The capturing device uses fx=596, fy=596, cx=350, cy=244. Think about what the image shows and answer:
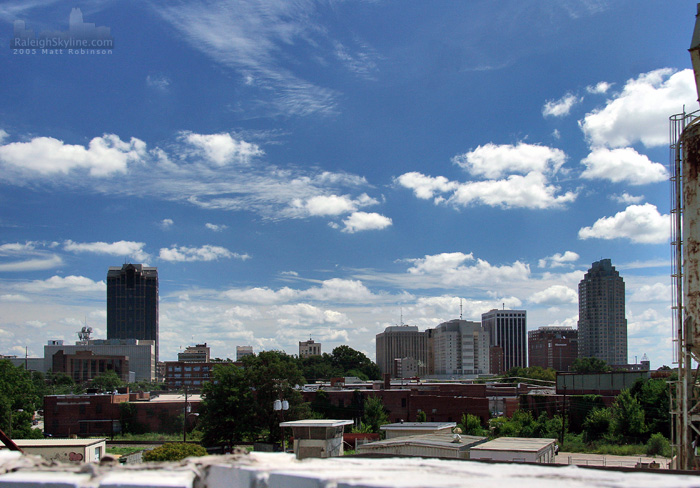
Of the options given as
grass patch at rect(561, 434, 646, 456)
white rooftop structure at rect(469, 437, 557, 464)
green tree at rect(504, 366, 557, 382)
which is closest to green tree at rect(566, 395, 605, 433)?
grass patch at rect(561, 434, 646, 456)

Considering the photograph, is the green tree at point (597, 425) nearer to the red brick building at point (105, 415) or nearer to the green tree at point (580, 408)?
the green tree at point (580, 408)

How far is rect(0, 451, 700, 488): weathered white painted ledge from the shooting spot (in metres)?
3.04

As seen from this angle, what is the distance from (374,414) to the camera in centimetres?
5747

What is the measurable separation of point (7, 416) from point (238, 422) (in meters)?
19.0

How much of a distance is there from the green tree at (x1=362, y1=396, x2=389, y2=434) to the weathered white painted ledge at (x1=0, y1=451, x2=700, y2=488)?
5495 cm

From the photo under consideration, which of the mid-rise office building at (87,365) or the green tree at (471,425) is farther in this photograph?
the mid-rise office building at (87,365)

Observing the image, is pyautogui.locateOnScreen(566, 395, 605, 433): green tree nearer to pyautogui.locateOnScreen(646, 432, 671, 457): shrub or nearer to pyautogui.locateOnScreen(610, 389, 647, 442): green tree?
pyautogui.locateOnScreen(610, 389, 647, 442): green tree

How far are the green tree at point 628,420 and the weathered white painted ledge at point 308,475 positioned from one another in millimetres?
50033

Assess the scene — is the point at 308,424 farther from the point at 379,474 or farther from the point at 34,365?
the point at 34,365

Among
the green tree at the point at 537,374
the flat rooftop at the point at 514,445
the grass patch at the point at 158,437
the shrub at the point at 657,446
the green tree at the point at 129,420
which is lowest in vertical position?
the green tree at the point at 537,374

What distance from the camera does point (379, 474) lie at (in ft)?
10.5

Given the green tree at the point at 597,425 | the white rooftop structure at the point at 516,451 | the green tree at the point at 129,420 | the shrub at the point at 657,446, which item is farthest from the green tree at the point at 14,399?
the shrub at the point at 657,446

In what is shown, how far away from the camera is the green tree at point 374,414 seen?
56.8 m

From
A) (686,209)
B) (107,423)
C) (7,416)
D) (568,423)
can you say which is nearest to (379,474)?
(686,209)
